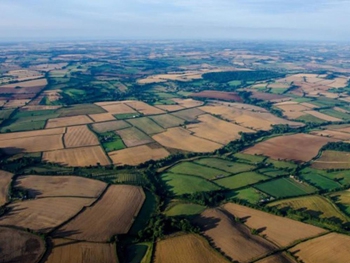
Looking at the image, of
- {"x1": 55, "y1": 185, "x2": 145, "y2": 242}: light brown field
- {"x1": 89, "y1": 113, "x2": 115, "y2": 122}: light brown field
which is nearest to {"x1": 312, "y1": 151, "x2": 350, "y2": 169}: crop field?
{"x1": 55, "y1": 185, "x2": 145, "y2": 242}: light brown field

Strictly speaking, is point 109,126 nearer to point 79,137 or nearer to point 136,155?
point 79,137

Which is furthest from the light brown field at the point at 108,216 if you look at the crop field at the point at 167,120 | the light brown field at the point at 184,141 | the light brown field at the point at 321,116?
the light brown field at the point at 321,116

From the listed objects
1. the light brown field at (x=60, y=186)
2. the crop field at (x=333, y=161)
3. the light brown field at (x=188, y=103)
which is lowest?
the light brown field at (x=188, y=103)

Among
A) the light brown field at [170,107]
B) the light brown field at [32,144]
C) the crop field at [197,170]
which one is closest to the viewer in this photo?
the crop field at [197,170]


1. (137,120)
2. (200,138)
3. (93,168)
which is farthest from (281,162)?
(137,120)

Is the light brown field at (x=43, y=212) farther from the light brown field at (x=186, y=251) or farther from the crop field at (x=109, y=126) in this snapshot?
the crop field at (x=109, y=126)


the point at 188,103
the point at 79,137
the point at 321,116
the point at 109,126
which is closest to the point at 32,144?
the point at 79,137
